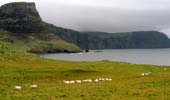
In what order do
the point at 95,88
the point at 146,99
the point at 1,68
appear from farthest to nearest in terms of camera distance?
1. the point at 1,68
2. the point at 95,88
3. the point at 146,99

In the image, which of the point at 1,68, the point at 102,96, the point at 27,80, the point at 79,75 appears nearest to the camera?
the point at 102,96

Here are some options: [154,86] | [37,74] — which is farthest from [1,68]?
[154,86]

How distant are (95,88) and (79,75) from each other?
Answer: 878 inches

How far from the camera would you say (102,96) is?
4581cm

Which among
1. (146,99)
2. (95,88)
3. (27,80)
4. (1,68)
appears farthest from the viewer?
(1,68)

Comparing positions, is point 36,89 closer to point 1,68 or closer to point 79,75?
point 79,75

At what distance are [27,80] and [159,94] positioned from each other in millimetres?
26878

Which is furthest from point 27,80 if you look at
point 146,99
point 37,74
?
point 146,99

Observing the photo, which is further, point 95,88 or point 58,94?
point 95,88

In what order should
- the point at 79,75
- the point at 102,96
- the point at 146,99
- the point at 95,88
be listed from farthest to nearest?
the point at 79,75
the point at 95,88
the point at 102,96
the point at 146,99

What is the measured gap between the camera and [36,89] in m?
53.8

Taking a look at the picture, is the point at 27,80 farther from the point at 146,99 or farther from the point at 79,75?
the point at 146,99

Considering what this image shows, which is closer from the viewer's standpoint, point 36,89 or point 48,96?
point 48,96

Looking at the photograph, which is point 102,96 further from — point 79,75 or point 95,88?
point 79,75
